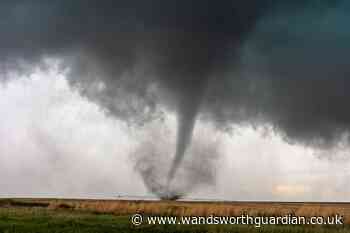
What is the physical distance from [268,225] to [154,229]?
351 inches

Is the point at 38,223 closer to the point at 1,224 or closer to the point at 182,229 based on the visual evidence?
the point at 1,224

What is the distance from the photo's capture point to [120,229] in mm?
36438

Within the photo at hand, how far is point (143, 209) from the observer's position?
196ft

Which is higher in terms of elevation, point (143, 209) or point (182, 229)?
point (143, 209)

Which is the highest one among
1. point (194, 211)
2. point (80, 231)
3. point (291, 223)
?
point (194, 211)

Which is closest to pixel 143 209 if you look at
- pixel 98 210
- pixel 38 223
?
pixel 98 210

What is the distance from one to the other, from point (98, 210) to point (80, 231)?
22.9 m

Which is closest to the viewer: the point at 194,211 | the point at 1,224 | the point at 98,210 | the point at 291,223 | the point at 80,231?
the point at 80,231

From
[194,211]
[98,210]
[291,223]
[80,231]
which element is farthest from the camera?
[98,210]

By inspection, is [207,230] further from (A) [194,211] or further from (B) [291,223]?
(A) [194,211]

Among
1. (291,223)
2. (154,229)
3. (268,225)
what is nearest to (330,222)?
(291,223)

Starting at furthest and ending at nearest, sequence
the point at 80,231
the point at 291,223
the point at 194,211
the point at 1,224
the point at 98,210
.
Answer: the point at 98,210, the point at 194,211, the point at 291,223, the point at 1,224, the point at 80,231

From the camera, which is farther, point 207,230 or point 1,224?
point 1,224

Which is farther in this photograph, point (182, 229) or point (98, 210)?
point (98, 210)
